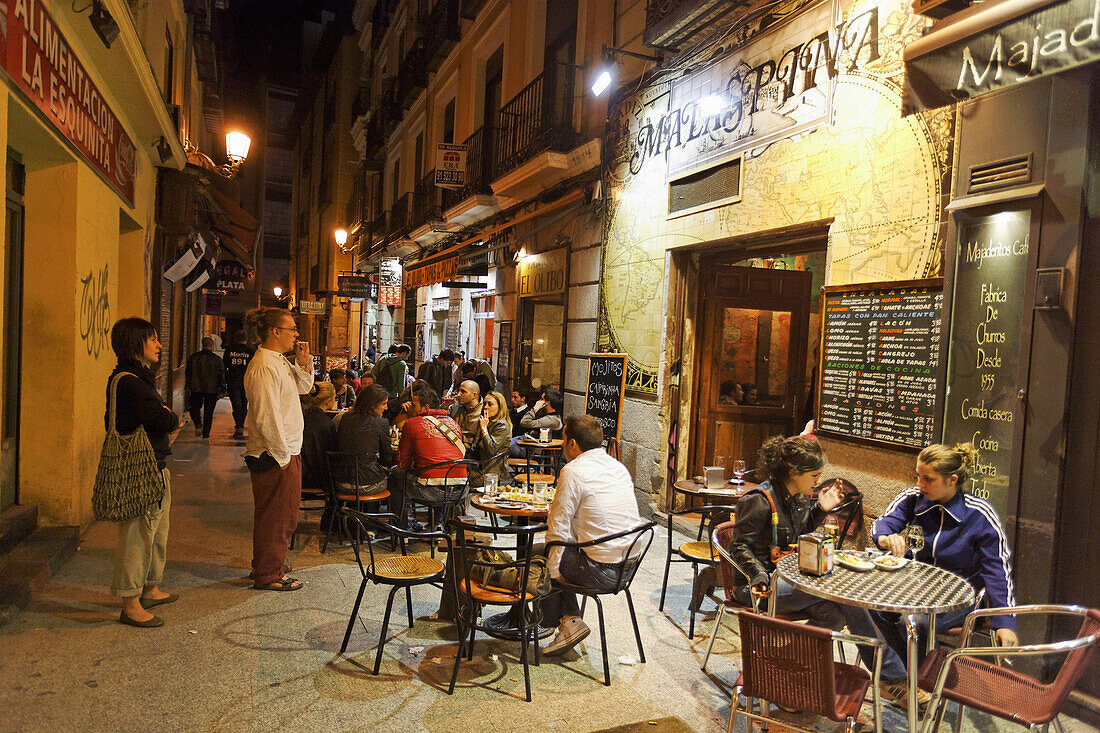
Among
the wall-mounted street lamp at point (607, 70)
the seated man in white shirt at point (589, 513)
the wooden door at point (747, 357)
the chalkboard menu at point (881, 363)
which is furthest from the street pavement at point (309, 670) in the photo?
the wall-mounted street lamp at point (607, 70)

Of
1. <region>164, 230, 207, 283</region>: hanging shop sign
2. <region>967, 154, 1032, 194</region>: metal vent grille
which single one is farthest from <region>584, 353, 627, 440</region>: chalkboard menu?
<region>164, 230, 207, 283</region>: hanging shop sign

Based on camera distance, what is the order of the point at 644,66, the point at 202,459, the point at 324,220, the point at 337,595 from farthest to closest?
the point at 324,220, the point at 202,459, the point at 644,66, the point at 337,595

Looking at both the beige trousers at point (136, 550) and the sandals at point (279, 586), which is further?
the sandals at point (279, 586)

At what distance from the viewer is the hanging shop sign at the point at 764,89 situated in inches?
217

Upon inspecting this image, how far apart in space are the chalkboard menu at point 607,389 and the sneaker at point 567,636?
4.28 m

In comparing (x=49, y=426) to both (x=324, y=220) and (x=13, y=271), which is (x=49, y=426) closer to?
(x=13, y=271)

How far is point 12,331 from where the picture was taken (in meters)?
5.68

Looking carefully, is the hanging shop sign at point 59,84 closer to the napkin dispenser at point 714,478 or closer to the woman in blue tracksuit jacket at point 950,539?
the napkin dispenser at point 714,478

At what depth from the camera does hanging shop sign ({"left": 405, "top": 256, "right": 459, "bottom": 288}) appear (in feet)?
44.0

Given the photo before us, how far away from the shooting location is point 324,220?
103ft

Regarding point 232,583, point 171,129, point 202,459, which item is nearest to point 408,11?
point 171,129

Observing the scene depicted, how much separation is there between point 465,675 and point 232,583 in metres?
2.28

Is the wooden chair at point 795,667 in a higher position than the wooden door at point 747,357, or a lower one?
lower

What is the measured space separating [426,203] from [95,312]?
11.0 metres
